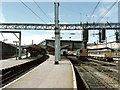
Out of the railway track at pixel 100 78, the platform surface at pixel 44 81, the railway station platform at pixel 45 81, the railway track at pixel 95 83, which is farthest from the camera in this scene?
the railway track at pixel 100 78

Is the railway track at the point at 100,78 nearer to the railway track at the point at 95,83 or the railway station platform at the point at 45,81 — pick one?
the railway track at the point at 95,83

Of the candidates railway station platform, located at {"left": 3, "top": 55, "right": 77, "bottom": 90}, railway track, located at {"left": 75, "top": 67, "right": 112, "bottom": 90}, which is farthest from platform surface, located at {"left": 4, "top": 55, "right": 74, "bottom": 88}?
railway track, located at {"left": 75, "top": 67, "right": 112, "bottom": 90}

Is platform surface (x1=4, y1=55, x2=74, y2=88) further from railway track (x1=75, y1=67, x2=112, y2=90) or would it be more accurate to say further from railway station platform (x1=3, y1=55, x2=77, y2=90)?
railway track (x1=75, y1=67, x2=112, y2=90)

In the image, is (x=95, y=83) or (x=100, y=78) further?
(x=100, y=78)

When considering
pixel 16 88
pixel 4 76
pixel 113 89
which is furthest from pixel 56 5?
pixel 16 88

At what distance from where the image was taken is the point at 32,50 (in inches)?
2963

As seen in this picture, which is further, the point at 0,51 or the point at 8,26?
the point at 8,26

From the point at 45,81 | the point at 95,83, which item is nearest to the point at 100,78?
the point at 95,83

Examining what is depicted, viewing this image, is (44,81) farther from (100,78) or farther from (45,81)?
(100,78)

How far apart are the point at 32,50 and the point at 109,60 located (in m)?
25.5

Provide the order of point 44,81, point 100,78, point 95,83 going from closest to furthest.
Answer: point 44,81
point 95,83
point 100,78

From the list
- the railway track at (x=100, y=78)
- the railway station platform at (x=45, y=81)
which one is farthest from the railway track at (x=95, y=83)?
the railway station platform at (x=45, y=81)

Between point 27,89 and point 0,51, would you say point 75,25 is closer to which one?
point 0,51

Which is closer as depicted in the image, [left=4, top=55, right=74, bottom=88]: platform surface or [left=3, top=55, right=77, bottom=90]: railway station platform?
[left=3, top=55, right=77, bottom=90]: railway station platform
